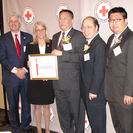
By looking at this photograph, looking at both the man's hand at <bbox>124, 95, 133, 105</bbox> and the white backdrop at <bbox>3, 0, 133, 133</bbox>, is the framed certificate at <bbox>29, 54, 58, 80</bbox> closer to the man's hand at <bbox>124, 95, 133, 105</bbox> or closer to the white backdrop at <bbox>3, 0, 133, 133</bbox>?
the white backdrop at <bbox>3, 0, 133, 133</bbox>

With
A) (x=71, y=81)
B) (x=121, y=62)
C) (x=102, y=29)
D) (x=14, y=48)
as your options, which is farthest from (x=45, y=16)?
(x=121, y=62)

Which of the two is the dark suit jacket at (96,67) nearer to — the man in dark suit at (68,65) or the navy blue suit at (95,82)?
the navy blue suit at (95,82)

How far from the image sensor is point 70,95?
11.1 ft

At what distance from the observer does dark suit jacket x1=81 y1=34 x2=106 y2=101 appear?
306 centimetres

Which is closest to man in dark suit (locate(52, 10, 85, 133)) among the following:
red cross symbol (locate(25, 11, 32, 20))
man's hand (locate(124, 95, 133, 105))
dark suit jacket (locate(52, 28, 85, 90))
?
dark suit jacket (locate(52, 28, 85, 90))

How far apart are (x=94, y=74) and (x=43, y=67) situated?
76cm

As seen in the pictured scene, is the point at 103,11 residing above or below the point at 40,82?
above

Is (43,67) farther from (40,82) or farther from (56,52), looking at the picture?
(56,52)

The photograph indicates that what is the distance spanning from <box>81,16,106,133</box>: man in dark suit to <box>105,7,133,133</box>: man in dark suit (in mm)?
106

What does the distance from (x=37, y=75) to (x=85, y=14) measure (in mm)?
1009

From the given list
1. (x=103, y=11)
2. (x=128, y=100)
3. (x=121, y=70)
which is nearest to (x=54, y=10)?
(x=103, y=11)

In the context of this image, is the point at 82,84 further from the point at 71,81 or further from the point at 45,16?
the point at 45,16

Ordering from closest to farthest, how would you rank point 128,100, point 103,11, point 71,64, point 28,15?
point 128,100 → point 71,64 → point 103,11 → point 28,15

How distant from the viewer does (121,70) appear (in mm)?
2814
